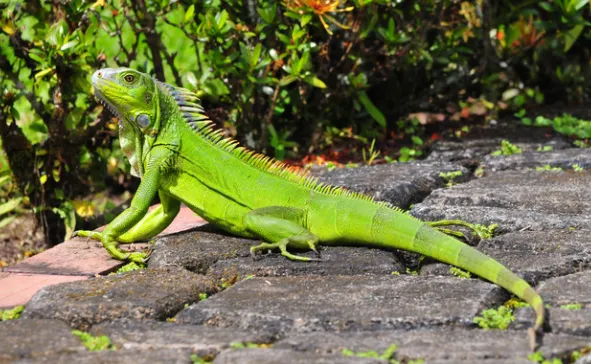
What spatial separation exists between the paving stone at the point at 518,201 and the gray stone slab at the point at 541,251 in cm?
18

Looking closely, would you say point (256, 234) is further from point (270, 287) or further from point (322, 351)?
point (322, 351)

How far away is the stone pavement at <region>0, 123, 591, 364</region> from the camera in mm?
2932

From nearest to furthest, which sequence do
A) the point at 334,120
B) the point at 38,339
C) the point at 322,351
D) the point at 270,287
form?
1. the point at 322,351
2. the point at 38,339
3. the point at 270,287
4. the point at 334,120

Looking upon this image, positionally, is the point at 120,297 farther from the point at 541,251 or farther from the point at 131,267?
the point at 541,251

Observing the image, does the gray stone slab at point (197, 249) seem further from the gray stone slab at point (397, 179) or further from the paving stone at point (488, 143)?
the paving stone at point (488, 143)

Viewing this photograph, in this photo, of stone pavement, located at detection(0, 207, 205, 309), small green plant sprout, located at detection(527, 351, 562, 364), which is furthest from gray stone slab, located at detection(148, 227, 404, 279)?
small green plant sprout, located at detection(527, 351, 562, 364)

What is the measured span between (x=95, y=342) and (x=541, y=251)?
1950mm

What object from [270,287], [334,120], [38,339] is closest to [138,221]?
[270,287]

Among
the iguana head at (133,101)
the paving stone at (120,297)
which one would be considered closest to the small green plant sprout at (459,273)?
the paving stone at (120,297)

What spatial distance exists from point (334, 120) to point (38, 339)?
14.8 feet

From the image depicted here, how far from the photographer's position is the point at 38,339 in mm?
3117

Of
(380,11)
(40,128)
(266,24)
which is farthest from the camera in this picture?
(380,11)

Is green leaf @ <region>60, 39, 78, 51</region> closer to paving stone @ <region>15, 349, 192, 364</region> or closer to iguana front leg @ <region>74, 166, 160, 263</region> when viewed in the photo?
iguana front leg @ <region>74, 166, 160, 263</region>

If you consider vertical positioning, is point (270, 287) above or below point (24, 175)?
above
